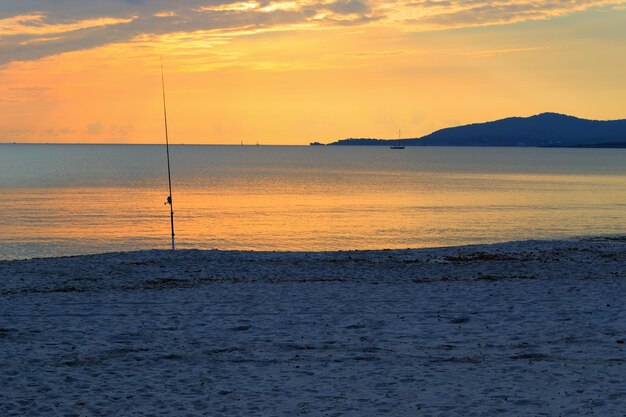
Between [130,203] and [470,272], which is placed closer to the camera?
[470,272]

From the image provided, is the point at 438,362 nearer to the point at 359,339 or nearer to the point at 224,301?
the point at 359,339

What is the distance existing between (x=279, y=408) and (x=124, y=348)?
348 centimetres

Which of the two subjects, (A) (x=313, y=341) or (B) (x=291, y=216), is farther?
(B) (x=291, y=216)

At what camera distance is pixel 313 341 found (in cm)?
1104

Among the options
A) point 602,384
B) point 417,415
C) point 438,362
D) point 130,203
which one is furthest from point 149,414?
point 130,203

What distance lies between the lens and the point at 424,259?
2117 centimetres

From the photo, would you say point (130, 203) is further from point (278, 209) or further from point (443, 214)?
point (443, 214)

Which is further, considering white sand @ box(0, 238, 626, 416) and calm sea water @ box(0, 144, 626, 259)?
calm sea water @ box(0, 144, 626, 259)

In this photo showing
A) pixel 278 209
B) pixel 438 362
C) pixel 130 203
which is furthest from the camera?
pixel 130 203

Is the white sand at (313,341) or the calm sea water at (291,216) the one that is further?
the calm sea water at (291,216)

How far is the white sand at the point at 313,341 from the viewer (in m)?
8.34

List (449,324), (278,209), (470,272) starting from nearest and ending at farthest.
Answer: (449,324) → (470,272) → (278,209)

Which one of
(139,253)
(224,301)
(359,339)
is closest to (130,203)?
(139,253)

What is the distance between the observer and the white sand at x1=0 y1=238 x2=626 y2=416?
8344mm
